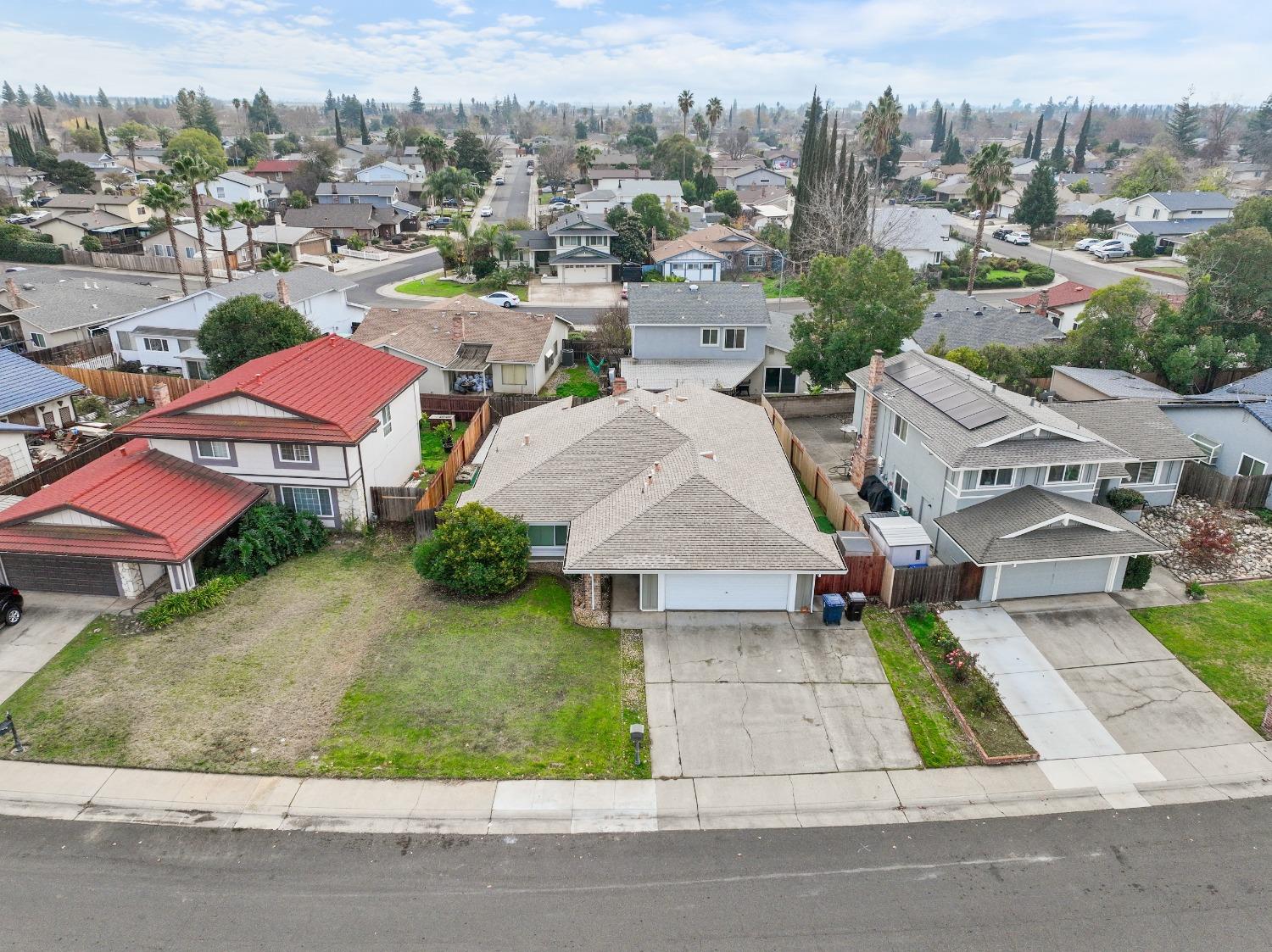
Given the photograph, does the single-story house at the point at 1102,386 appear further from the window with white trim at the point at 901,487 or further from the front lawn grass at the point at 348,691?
the front lawn grass at the point at 348,691

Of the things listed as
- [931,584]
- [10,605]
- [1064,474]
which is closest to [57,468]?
[10,605]

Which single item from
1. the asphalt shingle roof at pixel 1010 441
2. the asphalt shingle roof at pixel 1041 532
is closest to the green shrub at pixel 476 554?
the asphalt shingle roof at pixel 1041 532

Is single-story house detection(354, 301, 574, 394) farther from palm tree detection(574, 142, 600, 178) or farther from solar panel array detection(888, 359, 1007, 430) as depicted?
palm tree detection(574, 142, 600, 178)

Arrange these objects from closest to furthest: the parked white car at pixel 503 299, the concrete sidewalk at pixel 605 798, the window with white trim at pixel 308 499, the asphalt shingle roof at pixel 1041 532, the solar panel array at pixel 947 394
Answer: the concrete sidewalk at pixel 605 798 → the asphalt shingle roof at pixel 1041 532 → the solar panel array at pixel 947 394 → the window with white trim at pixel 308 499 → the parked white car at pixel 503 299

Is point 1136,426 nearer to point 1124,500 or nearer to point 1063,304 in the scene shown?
point 1124,500

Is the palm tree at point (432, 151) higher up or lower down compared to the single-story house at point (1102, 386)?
higher up

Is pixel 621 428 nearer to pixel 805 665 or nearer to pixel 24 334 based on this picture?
pixel 805 665

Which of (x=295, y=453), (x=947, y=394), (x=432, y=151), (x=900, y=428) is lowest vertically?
(x=900, y=428)
